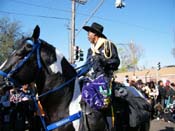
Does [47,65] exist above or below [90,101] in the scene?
above

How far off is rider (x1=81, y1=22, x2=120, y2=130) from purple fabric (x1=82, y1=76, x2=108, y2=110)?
15 cm

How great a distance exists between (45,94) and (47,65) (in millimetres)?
470

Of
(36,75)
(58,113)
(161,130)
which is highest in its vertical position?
(36,75)

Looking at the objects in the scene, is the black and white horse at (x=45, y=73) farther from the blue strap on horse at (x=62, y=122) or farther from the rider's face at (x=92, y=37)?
the rider's face at (x=92, y=37)

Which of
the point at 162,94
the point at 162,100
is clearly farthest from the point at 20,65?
the point at 162,100

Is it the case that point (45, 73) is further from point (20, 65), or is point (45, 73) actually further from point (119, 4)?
A: point (119, 4)

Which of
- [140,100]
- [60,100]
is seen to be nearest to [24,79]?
[60,100]

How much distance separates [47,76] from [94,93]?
812 millimetres

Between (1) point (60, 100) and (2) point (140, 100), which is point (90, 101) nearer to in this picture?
(1) point (60, 100)

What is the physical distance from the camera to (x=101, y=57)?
5246 millimetres

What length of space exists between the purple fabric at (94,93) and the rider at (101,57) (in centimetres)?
15

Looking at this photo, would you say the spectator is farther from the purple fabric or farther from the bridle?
the bridle

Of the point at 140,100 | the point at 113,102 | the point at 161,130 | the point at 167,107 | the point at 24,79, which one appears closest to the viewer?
the point at 24,79

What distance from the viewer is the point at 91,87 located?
16.6 ft
